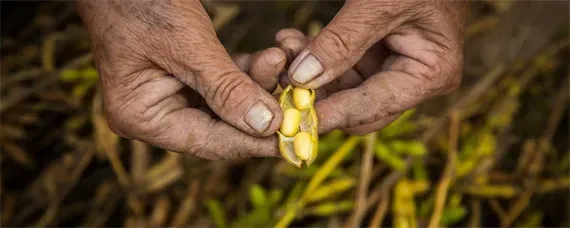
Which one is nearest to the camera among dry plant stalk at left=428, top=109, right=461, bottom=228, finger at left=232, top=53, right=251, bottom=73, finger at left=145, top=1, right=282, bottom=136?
finger at left=145, top=1, right=282, bottom=136

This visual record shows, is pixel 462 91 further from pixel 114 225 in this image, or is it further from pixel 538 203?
pixel 114 225

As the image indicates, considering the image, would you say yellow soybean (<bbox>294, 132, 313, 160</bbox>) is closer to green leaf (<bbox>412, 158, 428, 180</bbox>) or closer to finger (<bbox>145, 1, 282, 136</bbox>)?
finger (<bbox>145, 1, 282, 136</bbox>)

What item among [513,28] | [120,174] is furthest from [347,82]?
[513,28]

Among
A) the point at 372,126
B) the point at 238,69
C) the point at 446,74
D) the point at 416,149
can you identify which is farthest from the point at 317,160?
the point at 238,69

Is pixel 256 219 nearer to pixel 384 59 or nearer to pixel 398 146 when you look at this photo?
pixel 398 146

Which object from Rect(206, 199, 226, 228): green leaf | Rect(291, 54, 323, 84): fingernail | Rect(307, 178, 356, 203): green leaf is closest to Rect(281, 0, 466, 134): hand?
Rect(291, 54, 323, 84): fingernail

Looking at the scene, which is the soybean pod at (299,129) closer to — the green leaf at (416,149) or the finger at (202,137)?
the finger at (202,137)

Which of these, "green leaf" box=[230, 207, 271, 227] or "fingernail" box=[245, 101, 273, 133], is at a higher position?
"fingernail" box=[245, 101, 273, 133]

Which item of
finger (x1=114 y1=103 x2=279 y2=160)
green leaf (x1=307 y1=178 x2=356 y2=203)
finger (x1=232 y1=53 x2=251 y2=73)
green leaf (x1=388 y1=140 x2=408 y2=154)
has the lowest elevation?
green leaf (x1=307 y1=178 x2=356 y2=203)
